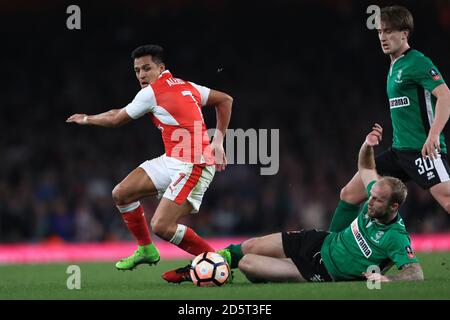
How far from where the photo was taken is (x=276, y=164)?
55.3 ft

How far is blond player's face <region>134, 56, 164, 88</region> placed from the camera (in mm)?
7945

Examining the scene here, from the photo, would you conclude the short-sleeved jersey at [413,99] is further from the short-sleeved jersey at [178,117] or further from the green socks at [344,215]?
the short-sleeved jersey at [178,117]

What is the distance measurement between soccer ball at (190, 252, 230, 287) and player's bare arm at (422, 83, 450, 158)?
1.81m

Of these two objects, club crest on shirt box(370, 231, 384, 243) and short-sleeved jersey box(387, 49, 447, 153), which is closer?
club crest on shirt box(370, 231, 384, 243)

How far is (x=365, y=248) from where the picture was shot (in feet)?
22.5

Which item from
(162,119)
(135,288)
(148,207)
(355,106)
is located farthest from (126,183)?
(355,106)

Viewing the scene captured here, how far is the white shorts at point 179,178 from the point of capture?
7.70m

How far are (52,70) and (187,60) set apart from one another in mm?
2942

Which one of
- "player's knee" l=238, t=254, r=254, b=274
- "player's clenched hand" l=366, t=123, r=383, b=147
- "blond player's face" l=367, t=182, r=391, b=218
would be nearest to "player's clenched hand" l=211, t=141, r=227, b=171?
"player's knee" l=238, t=254, r=254, b=274

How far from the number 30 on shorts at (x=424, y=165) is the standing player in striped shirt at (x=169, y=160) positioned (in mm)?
1830

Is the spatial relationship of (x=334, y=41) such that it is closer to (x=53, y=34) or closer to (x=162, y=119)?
(x=53, y=34)

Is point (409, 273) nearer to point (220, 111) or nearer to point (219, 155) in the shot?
point (219, 155)

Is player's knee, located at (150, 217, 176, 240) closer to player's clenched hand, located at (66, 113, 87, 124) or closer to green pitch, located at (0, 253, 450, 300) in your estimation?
green pitch, located at (0, 253, 450, 300)

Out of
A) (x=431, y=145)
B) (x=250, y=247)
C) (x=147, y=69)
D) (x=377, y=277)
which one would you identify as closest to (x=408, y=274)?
(x=377, y=277)
